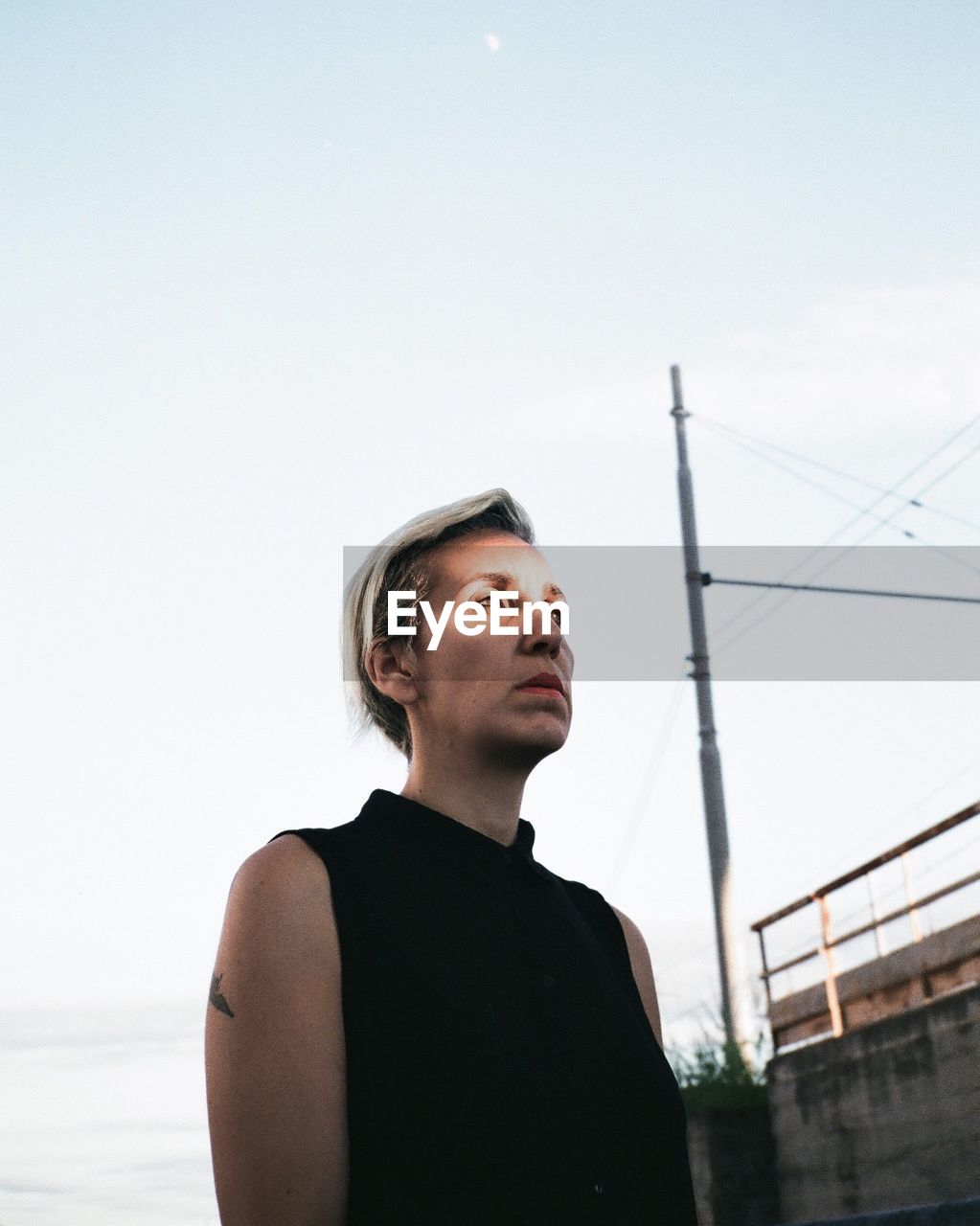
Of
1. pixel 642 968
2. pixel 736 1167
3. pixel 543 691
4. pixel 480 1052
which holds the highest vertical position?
pixel 543 691

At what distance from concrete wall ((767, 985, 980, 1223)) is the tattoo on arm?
7.73 m

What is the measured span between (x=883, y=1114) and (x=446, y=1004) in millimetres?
8842

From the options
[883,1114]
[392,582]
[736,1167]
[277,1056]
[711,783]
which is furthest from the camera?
[711,783]

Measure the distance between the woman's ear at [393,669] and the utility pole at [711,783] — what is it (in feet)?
32.8

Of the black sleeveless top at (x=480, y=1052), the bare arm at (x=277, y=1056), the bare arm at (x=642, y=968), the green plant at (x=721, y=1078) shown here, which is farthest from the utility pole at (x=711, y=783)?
the bare arm at (x=277, y=1056)

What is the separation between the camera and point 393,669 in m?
2.29

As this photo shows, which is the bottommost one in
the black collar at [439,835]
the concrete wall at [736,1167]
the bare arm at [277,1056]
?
the concrete wall at [736,1167]

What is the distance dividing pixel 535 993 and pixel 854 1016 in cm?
1069

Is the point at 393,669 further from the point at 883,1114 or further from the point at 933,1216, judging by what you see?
the point at 883,1114

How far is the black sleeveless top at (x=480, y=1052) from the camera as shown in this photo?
1654 mm

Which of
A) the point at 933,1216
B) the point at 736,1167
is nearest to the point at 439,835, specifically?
the point at 933,1216

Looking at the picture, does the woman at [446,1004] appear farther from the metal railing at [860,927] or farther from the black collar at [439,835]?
the metal railing at [860,927]

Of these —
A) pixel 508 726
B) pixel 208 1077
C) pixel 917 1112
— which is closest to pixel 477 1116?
pixel 208 1077

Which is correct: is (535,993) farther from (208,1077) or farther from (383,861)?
(208,1077)
